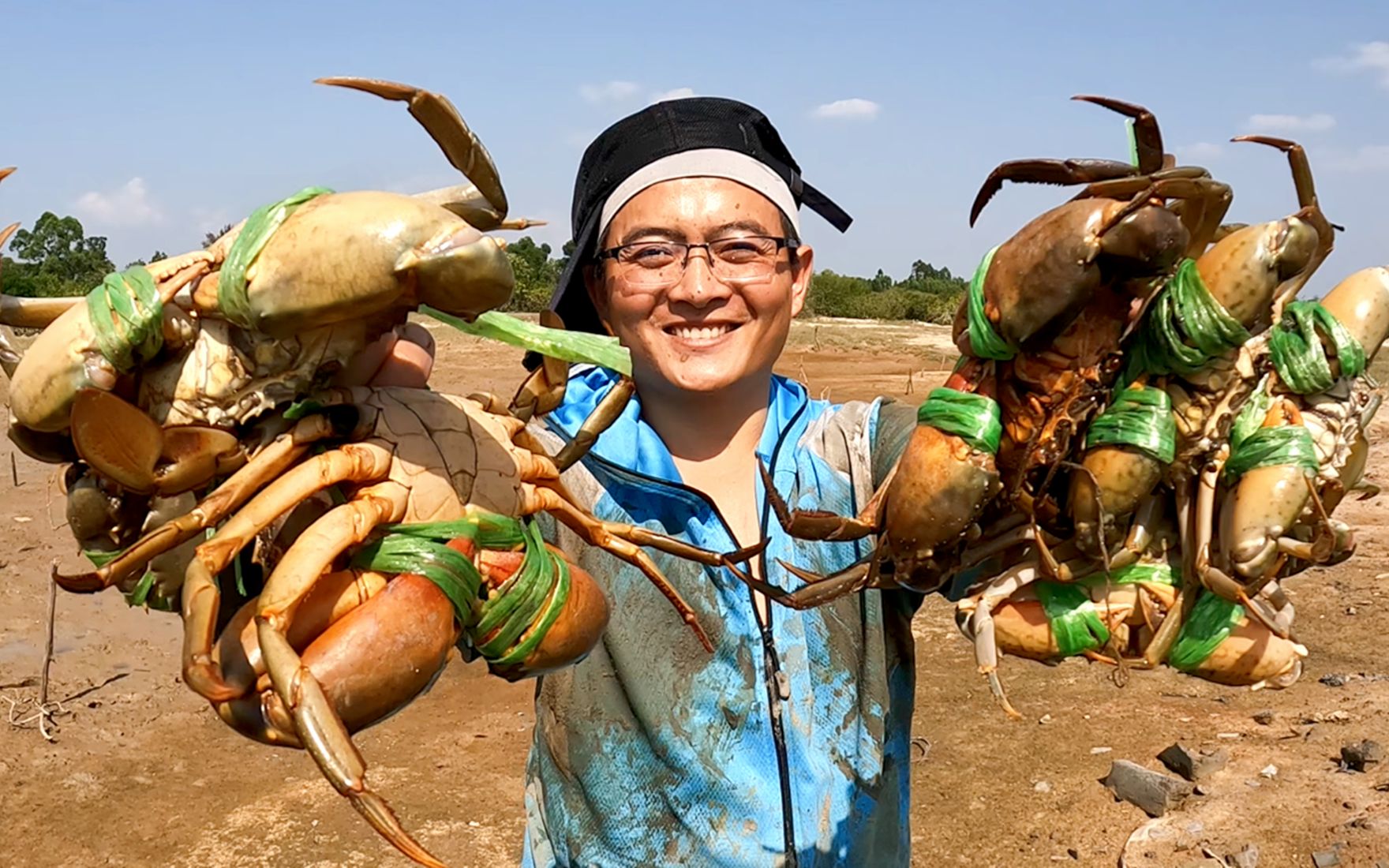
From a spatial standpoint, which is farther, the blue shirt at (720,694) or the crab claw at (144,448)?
the blue shirt at (720,694)

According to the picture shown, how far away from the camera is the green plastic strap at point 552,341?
191 cm

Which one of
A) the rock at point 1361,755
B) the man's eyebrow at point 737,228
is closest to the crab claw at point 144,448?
the man's eyebrow at point 737,228

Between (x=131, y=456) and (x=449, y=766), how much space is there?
207 inches

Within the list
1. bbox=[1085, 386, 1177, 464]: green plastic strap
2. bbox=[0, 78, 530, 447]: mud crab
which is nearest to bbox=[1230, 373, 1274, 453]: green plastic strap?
bbox=[1085, 386, 1177, 464]: green plastic strap

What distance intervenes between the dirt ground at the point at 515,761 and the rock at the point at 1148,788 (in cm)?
6

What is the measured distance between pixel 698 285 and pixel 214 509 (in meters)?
1.17

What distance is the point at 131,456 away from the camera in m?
1.62

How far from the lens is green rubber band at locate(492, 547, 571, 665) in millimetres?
1771

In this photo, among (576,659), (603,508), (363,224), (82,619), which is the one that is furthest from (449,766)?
(363,224)

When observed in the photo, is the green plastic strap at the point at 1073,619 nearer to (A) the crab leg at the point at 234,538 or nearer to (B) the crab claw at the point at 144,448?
(A) the crab leg at the point at 234,538

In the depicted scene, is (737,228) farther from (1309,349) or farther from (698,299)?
(1309,349)

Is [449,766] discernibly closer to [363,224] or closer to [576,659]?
[576,659]

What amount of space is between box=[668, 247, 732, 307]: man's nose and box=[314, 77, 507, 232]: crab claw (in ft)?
2.46

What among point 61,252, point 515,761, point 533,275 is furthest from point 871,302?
point 515,761
